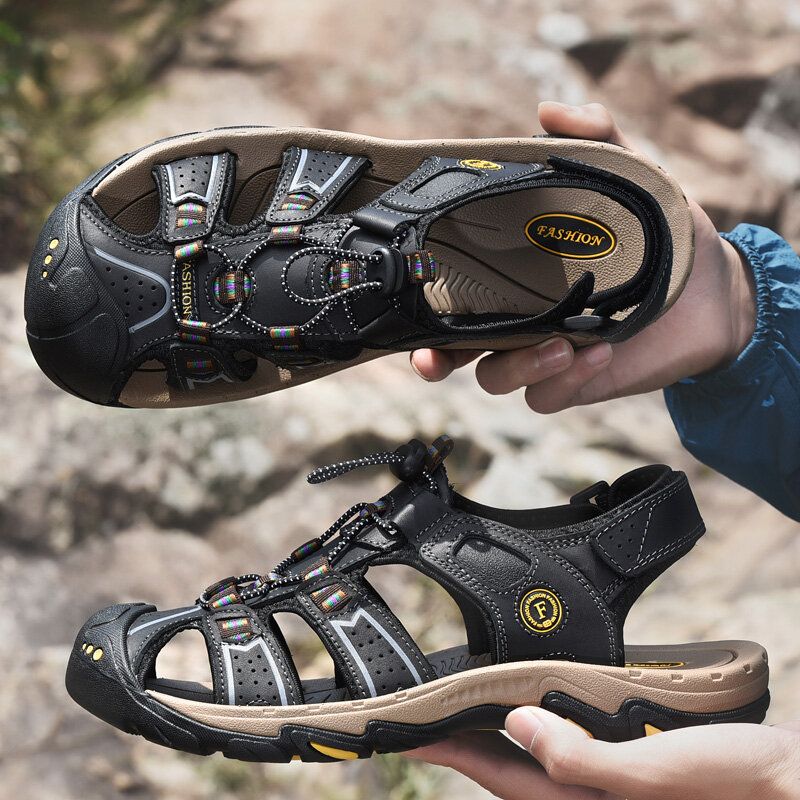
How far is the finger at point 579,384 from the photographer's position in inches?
71.3

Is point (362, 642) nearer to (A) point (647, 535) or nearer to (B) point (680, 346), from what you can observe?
(A) point (647, 535)

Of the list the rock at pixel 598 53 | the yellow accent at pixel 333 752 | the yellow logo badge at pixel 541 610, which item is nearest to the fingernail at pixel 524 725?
the yellow logo badge at pixel 541 610

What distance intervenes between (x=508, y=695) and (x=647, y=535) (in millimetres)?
374

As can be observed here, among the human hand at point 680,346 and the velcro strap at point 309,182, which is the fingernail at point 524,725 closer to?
the human hand at point 680,346

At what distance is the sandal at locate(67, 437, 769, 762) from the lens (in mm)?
1555

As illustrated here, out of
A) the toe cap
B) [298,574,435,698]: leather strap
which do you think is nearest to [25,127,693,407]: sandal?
the toe cap

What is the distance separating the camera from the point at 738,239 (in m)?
2.06

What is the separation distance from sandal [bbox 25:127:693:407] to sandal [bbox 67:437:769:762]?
0.95 ft

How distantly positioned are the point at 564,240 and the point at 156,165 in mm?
815

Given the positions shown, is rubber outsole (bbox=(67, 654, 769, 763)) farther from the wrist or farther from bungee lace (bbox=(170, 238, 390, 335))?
A: the wrist

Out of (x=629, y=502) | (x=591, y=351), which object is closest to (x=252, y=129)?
(x=591, y=351)

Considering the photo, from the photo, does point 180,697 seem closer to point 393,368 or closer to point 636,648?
point 636,648

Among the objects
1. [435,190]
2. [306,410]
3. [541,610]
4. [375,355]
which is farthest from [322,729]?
[306,410]

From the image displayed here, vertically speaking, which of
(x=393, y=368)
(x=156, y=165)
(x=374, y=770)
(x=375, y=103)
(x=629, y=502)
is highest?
(x=156, y=165)
